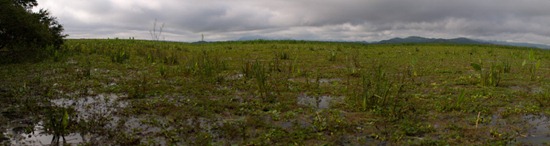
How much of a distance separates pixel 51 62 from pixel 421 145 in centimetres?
1284

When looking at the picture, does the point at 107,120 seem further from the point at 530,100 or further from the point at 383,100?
the point at 530,100

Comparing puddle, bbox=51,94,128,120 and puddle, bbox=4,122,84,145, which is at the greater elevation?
puddle, bbox=51,94,128,120

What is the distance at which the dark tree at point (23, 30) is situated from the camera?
1270 centimetres

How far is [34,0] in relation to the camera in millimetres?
16219

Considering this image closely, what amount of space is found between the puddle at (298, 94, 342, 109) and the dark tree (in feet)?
→ 36.0

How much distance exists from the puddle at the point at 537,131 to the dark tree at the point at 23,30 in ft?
48.6

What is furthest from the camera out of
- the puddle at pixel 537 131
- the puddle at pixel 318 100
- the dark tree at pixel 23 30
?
the dark tree at pixel 23 30

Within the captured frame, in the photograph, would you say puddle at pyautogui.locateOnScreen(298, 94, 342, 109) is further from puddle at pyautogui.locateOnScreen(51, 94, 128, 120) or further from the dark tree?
the dark tree

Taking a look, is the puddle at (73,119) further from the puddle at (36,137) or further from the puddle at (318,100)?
the puddle at (318,100)

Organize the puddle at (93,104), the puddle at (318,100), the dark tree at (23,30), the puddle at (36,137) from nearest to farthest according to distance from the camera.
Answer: the puddle at (36,137)
the puddle at (93,104)
the puddle at (318,100)
the dark tree at (23,30)

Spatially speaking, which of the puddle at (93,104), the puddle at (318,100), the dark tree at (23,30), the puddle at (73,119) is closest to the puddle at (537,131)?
the puddle at (318,100)

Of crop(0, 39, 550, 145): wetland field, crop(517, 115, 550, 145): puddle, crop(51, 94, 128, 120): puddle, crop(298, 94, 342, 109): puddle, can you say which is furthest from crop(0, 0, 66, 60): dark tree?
crop(517, 115, 550, 145): puddle

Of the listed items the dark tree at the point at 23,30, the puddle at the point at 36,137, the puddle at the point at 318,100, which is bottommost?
the puddle at the point at 36,137

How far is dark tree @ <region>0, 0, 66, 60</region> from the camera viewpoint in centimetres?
1270
